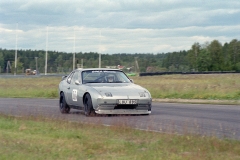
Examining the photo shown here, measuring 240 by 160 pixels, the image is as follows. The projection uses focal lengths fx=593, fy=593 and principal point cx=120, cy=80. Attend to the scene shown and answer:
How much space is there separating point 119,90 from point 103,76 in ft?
5.30

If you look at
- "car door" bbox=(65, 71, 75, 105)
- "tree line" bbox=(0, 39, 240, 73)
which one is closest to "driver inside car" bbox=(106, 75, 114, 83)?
"car door" bbox=(65, 71, 75, 105)

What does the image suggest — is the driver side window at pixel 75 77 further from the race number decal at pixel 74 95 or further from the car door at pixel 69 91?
the race number decal at pixel 74 95

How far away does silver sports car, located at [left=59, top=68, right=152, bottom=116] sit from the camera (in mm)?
16562

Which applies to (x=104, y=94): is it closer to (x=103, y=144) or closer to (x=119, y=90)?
(x=119, y=90)

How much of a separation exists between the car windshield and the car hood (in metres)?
0.65

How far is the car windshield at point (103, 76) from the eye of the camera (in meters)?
18.2

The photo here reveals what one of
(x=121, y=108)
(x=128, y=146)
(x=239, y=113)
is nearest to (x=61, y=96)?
(x=121, y=108)

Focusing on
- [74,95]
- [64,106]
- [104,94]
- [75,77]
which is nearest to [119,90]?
[104,94]

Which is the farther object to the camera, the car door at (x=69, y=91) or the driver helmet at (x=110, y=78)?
the car door at (x=69, y=91)

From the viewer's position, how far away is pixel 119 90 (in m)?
16.8

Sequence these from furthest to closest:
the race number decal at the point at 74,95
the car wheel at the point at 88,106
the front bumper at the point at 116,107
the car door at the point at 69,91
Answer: the car door at the point at 69,91
the race number decal at the point at 74,95
the car wheel at the point at 88,106
the front bumper at the point at 116,107

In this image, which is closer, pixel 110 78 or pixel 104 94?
pixel 104 94

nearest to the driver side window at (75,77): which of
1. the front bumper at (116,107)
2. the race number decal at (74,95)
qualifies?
the race number decal at (74,95)

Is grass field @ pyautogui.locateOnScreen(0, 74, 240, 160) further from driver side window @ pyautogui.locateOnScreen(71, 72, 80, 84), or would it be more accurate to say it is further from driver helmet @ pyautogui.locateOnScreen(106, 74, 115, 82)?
driver side window @ pyautogui.locateOnScreen(71, 72, 80, 84)
